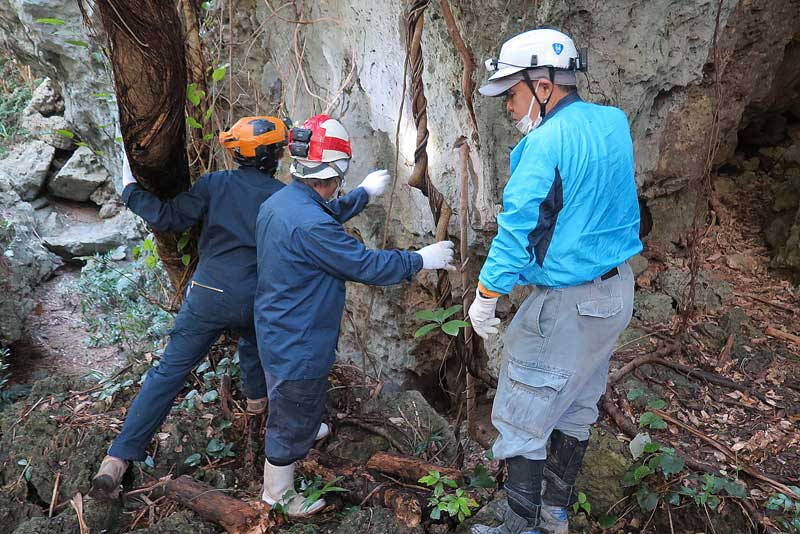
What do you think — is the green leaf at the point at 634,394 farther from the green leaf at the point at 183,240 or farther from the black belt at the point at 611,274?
the green leaf at the point at 183,240

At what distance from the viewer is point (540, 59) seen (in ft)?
7.84

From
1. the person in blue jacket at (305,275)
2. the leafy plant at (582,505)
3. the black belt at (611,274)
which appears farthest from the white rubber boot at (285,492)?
the black belt at (611,274)

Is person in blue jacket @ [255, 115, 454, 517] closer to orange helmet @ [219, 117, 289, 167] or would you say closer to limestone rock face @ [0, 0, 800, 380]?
orange helmet @ [219, 117, 289, 167]

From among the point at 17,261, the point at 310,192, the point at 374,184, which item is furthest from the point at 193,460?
the point at 17,261

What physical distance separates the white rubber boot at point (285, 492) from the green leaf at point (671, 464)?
69.2 inches

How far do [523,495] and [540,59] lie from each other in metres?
1.84

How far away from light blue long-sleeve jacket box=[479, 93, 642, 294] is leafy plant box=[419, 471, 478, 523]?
1.18 meters

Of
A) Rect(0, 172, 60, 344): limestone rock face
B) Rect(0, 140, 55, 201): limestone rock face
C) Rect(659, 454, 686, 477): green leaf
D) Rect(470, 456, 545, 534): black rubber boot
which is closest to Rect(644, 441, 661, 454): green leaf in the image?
Rect(659, 454, 686, 477): green leaf

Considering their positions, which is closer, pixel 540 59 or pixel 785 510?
pixel 540 59

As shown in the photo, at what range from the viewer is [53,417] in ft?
13.2

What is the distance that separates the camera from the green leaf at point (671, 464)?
299 cm

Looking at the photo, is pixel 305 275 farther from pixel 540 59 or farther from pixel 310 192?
pixel 540 59

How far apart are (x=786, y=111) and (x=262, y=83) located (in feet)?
17.4

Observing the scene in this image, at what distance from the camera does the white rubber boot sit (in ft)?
10.4
